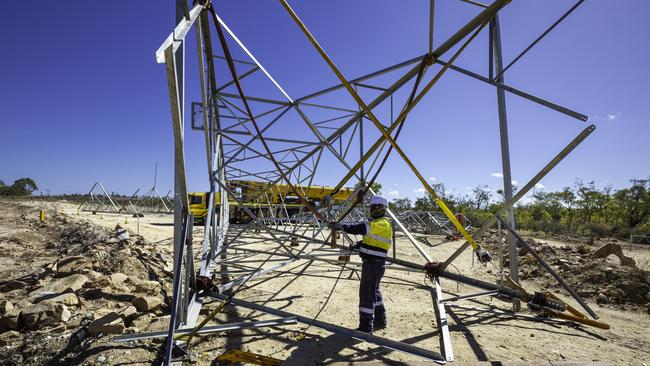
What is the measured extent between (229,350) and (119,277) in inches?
103

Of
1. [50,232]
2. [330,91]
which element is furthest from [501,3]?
[50,232]

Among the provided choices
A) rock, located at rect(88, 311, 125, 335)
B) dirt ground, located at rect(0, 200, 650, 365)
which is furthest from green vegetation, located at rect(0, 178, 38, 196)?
rock, located at rect(88, 311, 125, 335)

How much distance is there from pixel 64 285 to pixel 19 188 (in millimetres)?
52827

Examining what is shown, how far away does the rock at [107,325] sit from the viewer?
3209 millimetres

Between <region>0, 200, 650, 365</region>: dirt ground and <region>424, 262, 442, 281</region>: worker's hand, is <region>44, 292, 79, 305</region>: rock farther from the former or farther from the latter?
<region>424, 262, 442, 281</region>: worker's hand

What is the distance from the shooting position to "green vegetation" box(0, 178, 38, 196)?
131ft

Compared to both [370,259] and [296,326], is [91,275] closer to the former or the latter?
[296,326]

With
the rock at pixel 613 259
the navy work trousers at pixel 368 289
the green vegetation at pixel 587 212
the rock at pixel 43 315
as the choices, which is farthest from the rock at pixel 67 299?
the green vegetation at pixel 587 212

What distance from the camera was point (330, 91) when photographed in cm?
501

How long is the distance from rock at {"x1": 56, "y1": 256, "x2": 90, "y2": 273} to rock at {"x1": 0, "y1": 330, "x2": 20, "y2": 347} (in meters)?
1.88

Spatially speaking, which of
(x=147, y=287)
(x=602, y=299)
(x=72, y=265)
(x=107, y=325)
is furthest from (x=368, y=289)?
(x=602, y=299)

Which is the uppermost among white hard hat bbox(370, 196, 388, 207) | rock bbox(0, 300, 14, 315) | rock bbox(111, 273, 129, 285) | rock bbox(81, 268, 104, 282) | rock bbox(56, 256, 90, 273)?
white hard hat bbox(370, 196, 388, 207)

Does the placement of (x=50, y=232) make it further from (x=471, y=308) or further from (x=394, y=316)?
(x=471, y=308)

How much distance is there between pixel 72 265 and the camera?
5051 mm
